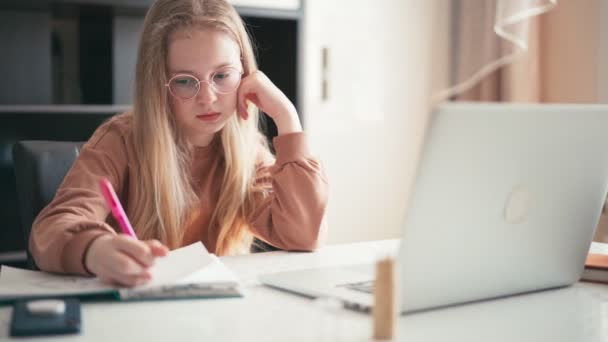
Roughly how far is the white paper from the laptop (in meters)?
0.11

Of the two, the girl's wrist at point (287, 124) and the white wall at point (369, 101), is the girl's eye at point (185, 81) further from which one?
the white wall at point (369, 101)

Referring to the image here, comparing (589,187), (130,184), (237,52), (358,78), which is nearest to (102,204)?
(130,184)

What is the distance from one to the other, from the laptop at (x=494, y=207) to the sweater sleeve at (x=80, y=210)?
257mm

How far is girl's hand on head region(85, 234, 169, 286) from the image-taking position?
0.94m

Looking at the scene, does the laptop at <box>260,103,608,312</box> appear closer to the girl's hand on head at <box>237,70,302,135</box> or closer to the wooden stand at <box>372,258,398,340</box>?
the wooden stand at <box>372,258,398,340</box>

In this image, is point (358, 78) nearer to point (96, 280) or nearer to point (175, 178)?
point (175, 178)

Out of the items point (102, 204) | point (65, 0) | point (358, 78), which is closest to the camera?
point (102, 204)

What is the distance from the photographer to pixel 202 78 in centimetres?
140

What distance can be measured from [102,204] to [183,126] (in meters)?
0.28

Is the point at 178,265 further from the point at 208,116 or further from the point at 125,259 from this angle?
the point at 208,116

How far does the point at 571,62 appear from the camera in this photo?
2932mm

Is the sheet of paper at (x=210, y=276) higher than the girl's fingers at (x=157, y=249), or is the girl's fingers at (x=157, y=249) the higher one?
the girl's fingers at (x=157, y=249)

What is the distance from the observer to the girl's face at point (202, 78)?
1398 mm

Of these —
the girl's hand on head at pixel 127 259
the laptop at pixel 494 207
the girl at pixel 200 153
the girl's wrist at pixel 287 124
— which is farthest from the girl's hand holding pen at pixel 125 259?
the girl's wrist at pixel 287 124
